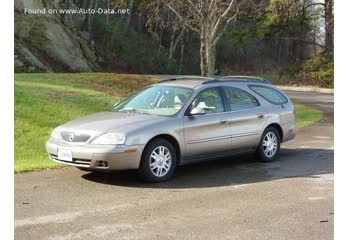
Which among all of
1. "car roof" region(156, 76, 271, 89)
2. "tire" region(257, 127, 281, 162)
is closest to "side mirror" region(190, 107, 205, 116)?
"car roof" region(156, 76, 271, 89)

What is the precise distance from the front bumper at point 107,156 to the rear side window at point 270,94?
311 cm

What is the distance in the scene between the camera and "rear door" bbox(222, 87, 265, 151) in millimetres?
8727

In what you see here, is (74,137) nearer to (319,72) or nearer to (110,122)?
(110,122)

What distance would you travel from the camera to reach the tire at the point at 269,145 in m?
9.21

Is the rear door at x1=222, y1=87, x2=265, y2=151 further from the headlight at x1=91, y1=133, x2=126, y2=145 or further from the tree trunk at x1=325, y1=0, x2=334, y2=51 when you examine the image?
the tree trunk at x1=325, y1=0, x2=334, y2=51

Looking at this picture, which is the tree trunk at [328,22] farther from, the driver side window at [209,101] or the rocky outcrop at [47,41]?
the driver side window at [209,101]

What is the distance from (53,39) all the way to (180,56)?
22.9 metres

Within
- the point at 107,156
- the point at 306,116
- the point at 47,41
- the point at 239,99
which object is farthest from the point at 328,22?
the point at 107,156

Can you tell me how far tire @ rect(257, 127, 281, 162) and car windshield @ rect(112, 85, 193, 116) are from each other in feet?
5.66

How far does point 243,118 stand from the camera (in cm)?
887

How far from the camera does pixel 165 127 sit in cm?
763

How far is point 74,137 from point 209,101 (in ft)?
7.60
